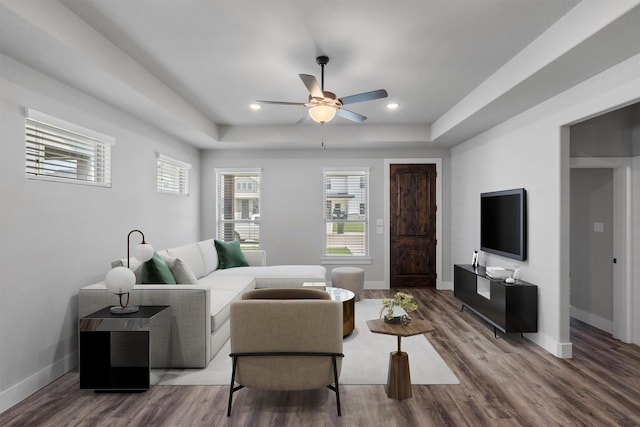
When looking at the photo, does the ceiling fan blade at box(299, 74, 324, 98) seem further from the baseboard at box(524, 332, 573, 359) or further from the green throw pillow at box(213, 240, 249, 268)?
the baseboard at box(524, 332, 573, 359)

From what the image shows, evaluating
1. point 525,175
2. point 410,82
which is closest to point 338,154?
point 410,82

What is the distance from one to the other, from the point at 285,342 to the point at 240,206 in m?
4.52

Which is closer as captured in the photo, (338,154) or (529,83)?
(529,83)

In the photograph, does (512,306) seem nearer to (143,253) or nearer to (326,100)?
(326,100)

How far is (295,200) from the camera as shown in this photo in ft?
21.1

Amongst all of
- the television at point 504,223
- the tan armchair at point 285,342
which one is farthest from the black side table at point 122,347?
the television at point 504,223

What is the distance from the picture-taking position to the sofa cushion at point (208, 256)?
488 cm

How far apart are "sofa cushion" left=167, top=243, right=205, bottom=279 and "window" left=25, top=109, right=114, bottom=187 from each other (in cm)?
112

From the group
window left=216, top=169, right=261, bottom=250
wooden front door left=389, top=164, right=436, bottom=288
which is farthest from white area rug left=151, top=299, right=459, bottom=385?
window left=216, top=169, right=261, bottom=250

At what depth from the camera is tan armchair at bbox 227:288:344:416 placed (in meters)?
2.30

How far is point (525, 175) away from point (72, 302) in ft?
15.5

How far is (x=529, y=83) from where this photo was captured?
10.2 ft

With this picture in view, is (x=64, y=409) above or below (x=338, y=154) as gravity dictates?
below

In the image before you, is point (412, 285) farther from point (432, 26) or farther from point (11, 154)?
point (11, 154)
